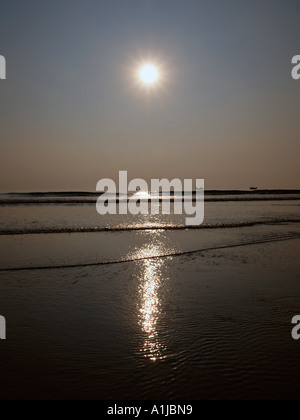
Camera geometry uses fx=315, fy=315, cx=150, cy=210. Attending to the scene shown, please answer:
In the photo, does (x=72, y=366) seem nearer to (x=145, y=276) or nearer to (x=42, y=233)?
(x=145, y=276)

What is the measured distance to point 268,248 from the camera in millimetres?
14734

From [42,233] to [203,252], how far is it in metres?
11.0

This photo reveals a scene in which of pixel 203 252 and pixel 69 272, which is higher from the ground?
pixel 203 252

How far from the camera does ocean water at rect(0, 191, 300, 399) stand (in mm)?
4504

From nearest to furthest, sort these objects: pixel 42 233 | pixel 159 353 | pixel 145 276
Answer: pixel 159 353 → pixel 145 276 → pixel 42 233

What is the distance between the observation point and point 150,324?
6.58 metres

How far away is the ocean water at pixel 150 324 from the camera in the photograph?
4.50 m

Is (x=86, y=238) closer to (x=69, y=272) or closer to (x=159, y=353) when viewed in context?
(x=69, y=272)

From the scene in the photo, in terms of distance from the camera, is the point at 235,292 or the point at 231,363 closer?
the point at 231,363

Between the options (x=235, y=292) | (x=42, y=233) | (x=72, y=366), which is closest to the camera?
(x=72, y=366)

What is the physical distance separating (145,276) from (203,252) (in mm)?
4413

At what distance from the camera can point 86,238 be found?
18.3 meters
